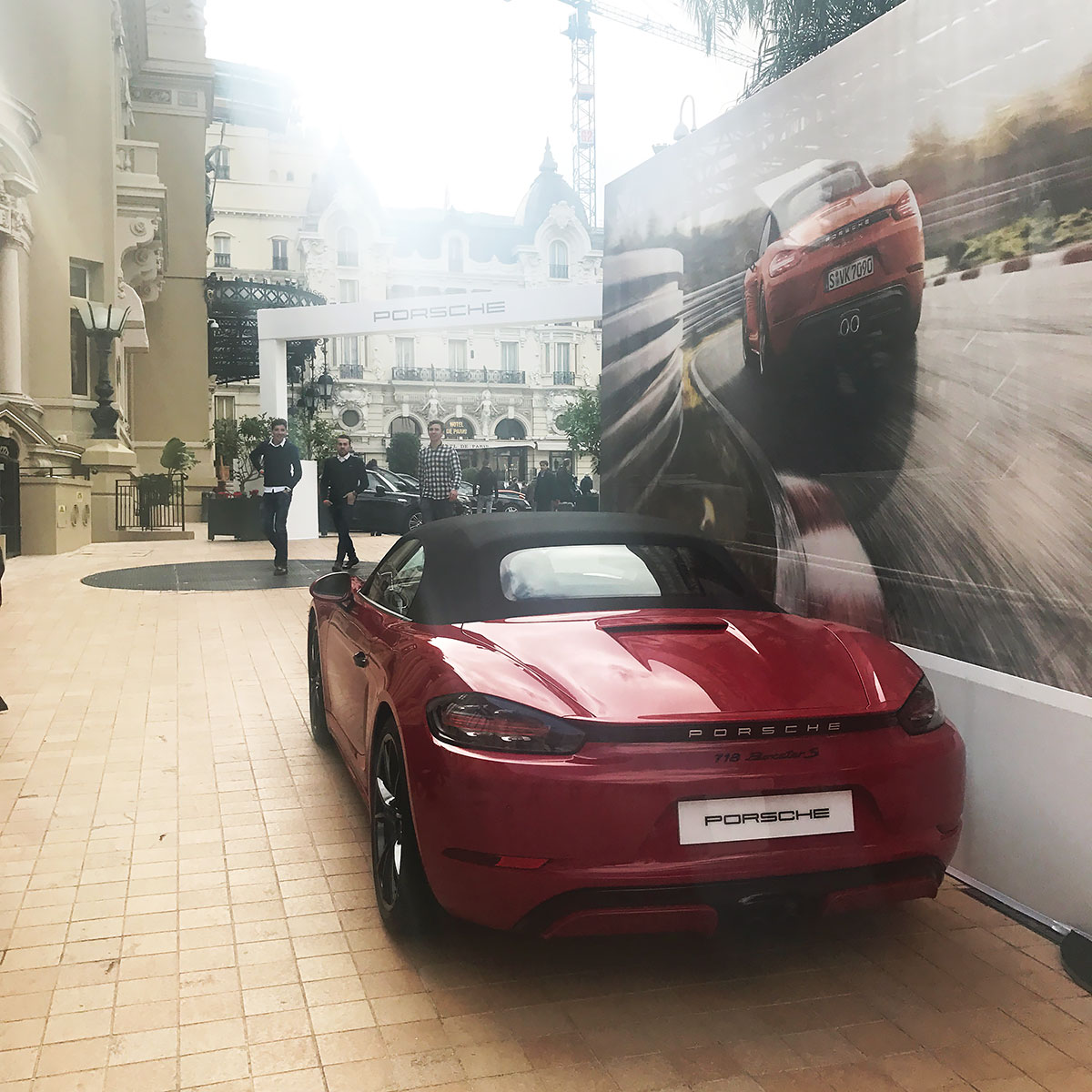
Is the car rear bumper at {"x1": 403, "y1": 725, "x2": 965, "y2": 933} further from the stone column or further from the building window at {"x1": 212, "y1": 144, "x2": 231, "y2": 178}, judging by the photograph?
the building window at {"x1": 212, "y1": 144, "x2": 231, "y2": 178}

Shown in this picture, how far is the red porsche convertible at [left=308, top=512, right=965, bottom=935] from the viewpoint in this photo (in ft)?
9.42

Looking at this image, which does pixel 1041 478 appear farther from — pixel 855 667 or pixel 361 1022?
pixel 361 1022

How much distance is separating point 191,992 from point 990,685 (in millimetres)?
2647

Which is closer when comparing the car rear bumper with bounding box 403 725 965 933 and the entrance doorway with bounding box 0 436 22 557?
the car rear bumper with bounding box 403 725 965 933

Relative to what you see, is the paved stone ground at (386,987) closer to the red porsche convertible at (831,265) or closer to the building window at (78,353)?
the red porsche convertible at (831,265)

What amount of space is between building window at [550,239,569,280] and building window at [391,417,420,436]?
13995 mm

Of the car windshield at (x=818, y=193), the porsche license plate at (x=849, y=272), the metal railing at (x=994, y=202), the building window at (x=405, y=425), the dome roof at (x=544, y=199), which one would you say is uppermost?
the dome roof at (x=544, y=199)

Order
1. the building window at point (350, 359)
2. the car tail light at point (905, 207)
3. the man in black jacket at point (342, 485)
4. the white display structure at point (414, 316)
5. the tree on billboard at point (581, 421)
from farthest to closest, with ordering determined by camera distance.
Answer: the building window at point (350, 359) → the tree on billboard at point (581, 421) → the white display structure at point (414, 316) → the man in black jacket at point (342, 485) → the car tail light at point (905, 207)

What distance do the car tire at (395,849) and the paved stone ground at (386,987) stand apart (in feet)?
0.45


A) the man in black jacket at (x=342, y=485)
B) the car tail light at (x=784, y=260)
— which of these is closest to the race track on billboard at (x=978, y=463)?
the car tail light at (x=784, y=260)

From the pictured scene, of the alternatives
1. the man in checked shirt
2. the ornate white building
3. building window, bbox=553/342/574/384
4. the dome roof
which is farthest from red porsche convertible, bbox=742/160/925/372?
the dome roof

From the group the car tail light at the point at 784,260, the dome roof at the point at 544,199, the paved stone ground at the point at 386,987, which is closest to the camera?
the paved stone ground at the point at 386,987

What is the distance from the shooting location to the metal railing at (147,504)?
23.4 meters

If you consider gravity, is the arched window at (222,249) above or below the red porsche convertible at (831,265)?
above
